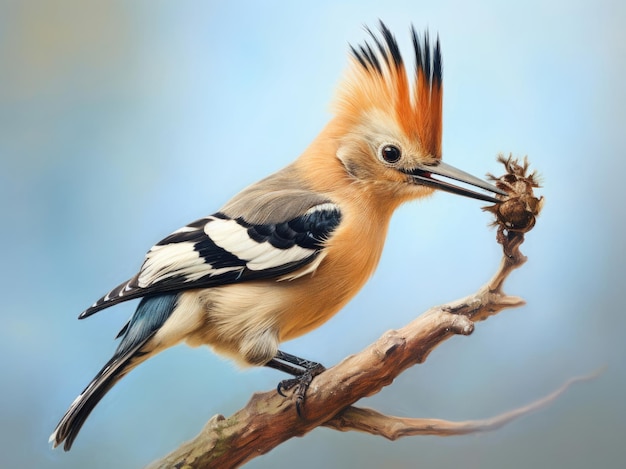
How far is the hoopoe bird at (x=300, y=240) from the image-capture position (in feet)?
4.99

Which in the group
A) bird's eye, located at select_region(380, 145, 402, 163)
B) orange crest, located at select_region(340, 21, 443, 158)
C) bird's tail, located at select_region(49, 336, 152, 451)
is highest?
orange crest, located at select_region(340, 21, 443, 158)

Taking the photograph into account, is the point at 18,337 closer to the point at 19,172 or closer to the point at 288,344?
the point at 19,172

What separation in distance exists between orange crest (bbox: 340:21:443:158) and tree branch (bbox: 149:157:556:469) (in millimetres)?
229

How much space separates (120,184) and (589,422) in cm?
130

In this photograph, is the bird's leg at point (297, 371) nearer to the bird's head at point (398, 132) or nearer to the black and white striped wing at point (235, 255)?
the black and white striped wing at point (235, 255)

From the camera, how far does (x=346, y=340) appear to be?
1626mm

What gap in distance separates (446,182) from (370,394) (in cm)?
54

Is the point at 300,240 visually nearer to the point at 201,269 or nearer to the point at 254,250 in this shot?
the point at 254,250

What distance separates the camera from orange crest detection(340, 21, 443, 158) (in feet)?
5.32

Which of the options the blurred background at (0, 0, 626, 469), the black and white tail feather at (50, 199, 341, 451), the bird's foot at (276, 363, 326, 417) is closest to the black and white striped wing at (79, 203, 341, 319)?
the black and white tail feather at (50, 199, 341, 451)

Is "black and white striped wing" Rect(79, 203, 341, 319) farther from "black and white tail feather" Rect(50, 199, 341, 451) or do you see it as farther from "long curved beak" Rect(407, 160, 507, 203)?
"long curved beak" Rect(407, 160, 507, 203)

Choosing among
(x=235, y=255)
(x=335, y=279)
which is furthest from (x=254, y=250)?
(x=335, y=279)

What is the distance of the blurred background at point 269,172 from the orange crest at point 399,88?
43mm

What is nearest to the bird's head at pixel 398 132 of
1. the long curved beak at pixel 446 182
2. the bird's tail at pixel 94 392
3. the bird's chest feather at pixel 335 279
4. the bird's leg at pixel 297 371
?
the long curved beak at pixel 446 182
